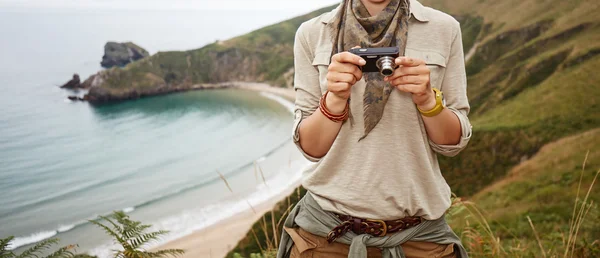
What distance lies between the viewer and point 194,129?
61.2 m

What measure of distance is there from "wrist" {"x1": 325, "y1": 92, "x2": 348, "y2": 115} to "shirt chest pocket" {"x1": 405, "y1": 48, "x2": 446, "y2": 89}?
0.38m

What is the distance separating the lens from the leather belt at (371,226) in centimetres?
186

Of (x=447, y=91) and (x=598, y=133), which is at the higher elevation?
(x=447, y=91)

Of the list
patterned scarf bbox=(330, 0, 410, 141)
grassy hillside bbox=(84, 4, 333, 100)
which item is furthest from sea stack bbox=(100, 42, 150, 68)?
patterned scarf bbox=(330, 0, 410, 141)

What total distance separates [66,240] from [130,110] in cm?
4939

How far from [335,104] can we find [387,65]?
29 cm

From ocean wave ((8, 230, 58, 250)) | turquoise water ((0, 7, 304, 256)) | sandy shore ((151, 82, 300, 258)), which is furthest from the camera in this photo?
turquoise water ((0, 7, 304, 256))

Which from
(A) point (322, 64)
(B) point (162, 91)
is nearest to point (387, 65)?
(A) point (322, 64)

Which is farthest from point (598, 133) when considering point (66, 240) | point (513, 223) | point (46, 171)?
point (46, 171)

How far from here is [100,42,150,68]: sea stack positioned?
117 metres

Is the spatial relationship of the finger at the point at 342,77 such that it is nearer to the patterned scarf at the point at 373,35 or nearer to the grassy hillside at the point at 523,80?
the patterned scarf at the point at 373,35

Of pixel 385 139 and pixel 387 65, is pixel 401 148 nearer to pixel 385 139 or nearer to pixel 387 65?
pixel 385 139

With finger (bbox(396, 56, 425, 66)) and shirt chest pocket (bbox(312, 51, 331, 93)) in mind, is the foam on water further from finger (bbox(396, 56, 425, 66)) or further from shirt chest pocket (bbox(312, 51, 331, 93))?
finger (bbox(396, 56, 425, 66))

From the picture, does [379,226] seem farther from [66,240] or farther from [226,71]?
[226,71]
